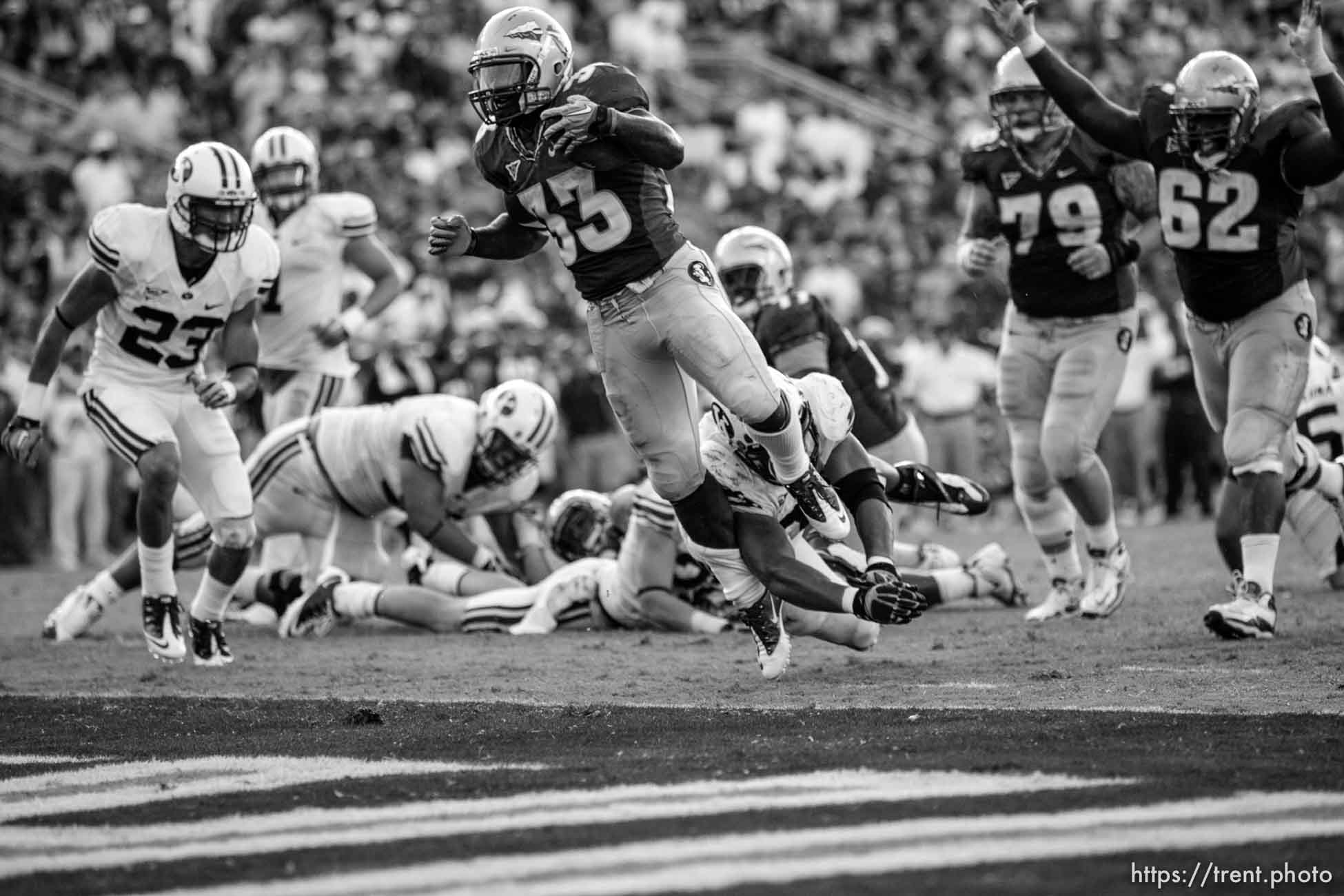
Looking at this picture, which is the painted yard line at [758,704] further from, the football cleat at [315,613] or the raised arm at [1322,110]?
the raised arm at [1322,110]

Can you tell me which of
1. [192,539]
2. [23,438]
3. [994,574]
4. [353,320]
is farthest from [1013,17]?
[192,539]

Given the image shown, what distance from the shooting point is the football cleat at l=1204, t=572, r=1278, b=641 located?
6.96 meters

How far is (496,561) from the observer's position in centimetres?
954

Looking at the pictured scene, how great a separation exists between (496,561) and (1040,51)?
12.7ft

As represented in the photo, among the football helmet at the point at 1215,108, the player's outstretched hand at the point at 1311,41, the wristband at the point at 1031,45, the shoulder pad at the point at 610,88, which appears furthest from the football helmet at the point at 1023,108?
the shoulder pad at the point at 610,88

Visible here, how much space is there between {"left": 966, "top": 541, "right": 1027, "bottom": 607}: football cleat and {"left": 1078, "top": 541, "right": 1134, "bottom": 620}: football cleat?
1.74 feet

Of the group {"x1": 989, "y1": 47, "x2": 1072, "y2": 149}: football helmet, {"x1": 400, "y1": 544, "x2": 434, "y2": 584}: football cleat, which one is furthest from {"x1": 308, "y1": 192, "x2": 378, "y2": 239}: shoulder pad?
{"x1": 989, "y1": 47, "x2": 1072, "y2": 149}: football helmet

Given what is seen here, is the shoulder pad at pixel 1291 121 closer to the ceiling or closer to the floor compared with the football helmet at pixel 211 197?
closer to the ceiling

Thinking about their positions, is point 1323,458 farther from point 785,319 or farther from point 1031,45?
point 1031,45

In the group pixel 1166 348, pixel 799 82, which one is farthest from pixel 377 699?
pixel 799 82

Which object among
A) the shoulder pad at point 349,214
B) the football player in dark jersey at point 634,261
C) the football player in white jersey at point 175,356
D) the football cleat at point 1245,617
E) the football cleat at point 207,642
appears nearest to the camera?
the football player in dark jersey at point 634,261

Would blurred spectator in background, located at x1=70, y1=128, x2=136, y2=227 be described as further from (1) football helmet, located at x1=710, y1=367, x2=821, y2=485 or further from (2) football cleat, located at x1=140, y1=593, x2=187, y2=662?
(1) football helmet, located at x1=710, y1=367, x2=821, y2=485

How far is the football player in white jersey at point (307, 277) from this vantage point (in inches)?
394

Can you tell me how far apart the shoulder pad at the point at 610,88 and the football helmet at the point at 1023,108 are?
2532 millimetres
